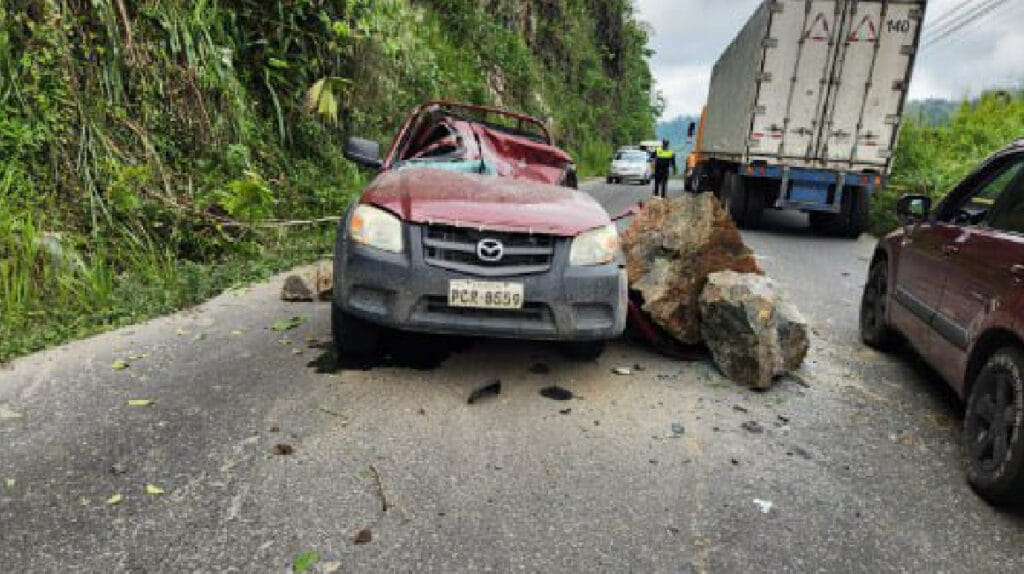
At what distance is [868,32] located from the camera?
1037 cm

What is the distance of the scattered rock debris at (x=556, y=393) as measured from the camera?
3588 mm

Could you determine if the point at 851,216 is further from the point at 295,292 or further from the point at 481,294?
the point at 481,294

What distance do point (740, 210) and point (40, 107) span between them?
10330mm

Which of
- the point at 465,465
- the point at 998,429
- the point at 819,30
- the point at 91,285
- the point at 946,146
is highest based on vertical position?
the point at 819,30

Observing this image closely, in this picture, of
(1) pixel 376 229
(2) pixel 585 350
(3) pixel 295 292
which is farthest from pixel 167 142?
(2) pixel 585 350

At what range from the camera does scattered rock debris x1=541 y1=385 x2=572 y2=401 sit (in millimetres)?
3588

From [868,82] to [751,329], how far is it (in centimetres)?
874

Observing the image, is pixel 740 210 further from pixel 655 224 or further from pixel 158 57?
pixel 158 57

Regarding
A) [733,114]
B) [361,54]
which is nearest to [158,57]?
[361,54]

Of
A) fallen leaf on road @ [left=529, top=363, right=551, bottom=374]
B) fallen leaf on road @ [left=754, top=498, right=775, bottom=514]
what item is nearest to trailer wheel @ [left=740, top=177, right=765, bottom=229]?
fallen leaf on road @ [left=529, top=363, right=551, bottom=374]

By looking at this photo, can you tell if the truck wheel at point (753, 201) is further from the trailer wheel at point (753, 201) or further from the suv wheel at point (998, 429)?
A: the suv wheel at point (998, 429)

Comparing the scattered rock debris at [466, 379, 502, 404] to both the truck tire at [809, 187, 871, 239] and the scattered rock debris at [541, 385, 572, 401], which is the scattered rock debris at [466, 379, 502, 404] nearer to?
the scattered rock debris at [541, 385, 572, 401]

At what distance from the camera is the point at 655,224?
4820mm

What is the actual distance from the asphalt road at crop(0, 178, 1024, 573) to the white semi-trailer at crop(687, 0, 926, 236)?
7.43 m
